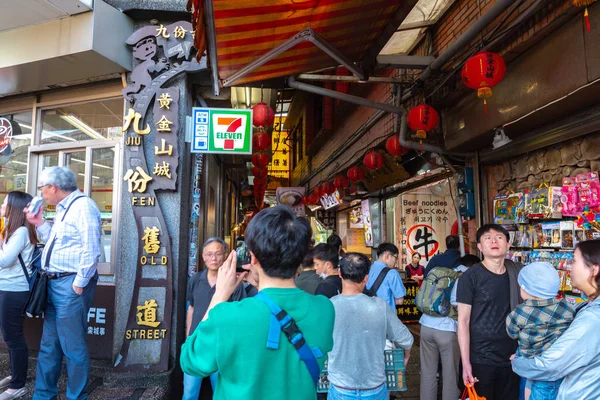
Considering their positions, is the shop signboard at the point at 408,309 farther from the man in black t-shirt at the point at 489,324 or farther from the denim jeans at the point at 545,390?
the denim jeans at the point at 545,390

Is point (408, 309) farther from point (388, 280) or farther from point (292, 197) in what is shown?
point (292, 197)

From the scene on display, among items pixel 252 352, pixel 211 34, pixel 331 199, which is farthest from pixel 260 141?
pixel 252 352

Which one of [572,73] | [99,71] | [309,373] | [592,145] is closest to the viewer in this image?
[309,373]

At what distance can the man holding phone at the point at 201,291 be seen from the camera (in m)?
3.84

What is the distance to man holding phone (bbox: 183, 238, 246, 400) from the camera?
3842 mm

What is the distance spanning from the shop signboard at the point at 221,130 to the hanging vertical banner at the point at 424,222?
6.52m

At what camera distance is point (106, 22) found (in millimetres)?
5105

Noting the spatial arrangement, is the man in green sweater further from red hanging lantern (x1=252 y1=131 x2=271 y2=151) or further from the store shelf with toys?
red hanging lantern (x1=252 y1=131 x2=271 y2=151)

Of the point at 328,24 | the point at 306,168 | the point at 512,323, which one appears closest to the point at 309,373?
the point at 512,323

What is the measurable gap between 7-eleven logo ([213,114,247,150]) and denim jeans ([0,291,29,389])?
2.89 meters

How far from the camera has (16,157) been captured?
6.67 meters

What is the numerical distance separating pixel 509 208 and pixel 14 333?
6437 millimetres

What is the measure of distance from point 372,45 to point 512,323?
3.70m

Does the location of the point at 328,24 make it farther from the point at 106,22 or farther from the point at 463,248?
the point at 463,248
